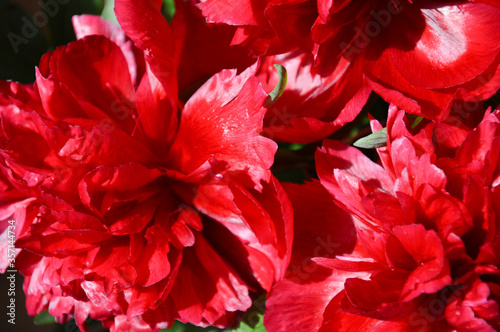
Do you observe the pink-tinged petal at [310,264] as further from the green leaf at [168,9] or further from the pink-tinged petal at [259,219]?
the green leaf at [168,9]

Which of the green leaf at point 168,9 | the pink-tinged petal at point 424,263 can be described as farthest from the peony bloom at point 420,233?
the green leaf at point 168,9

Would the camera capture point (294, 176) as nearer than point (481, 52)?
No

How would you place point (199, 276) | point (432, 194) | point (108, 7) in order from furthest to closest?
1. point (108, 7)
2. point (199, 276)
3. point (432, 194)

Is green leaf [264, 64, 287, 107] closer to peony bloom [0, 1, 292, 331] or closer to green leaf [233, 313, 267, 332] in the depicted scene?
peony bloom [0, 1, 292, 331]

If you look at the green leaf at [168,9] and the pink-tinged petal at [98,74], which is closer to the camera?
the pink-tinged petal at [98,74]

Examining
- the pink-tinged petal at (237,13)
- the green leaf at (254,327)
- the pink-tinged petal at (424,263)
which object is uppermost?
the pink-tinged petal at (237,13)

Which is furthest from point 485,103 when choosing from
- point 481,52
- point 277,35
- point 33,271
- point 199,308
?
point 33,271

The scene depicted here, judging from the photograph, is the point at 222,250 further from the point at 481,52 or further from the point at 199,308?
the point at 481,52
